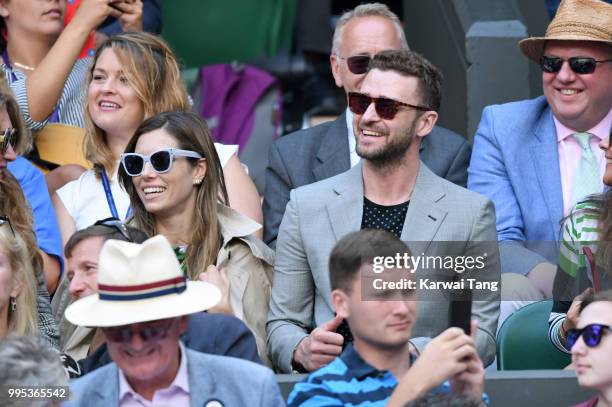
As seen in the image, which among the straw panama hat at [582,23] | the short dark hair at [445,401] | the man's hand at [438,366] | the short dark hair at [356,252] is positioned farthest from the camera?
the straw panama hat at [582,23]

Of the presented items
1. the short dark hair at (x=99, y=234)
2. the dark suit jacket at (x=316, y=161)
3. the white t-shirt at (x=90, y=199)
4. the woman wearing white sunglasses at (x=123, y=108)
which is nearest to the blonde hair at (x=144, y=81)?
the woman wearing white sunglasses at (x=123, y=108)

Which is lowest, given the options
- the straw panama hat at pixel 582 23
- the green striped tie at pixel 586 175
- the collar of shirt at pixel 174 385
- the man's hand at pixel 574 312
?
the collar of shirt at pixel 174 385

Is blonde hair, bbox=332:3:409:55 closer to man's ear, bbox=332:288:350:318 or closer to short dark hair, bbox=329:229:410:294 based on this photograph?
short dark hair, bbox=329:229:410:294

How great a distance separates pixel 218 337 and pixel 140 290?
679 mm

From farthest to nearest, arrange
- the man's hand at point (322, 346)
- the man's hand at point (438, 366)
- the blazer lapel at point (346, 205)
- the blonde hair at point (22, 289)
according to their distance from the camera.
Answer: the blazer lapel at point (346, 205) < the blonde hair at point (22, 289) < the man's hand at point (322, 346) < the man's hand at point (438, 366)

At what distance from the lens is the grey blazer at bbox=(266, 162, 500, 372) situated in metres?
5.76

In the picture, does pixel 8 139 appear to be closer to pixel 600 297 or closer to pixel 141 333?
pixel 141 333

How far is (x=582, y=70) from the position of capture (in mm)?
6738

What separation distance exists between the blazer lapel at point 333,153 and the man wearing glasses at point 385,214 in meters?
0.72

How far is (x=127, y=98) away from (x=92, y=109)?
185 millimetres

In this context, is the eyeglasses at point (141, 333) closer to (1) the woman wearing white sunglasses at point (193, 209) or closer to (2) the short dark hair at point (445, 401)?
(2) the short dark hair at point (445, 401)

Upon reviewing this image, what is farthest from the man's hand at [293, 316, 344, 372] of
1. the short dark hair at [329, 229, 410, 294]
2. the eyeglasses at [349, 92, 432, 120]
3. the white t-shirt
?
the white t-shirt

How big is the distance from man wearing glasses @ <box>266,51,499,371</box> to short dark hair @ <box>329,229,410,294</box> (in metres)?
0.87

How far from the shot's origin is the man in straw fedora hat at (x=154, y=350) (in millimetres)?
4426
